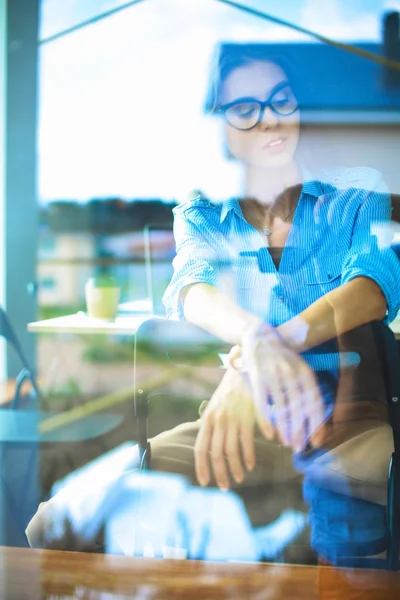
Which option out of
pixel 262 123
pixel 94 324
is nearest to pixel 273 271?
pixel 262 123

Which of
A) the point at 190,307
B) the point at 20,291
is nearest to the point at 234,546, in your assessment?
the point at 190,307

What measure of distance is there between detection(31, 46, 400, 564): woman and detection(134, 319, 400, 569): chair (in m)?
0.02

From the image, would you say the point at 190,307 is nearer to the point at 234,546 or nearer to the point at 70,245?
the point at 70,245

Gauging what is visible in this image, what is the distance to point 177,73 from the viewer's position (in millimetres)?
1131

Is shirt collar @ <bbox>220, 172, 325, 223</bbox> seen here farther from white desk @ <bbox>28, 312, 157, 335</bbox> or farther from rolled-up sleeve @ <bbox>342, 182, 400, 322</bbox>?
white desk @ <bbox>28, 312, 157, 335</bbox>

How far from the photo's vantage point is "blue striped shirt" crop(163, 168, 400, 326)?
3.19 ft

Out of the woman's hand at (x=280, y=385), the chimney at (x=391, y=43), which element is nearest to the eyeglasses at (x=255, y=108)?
the chimney at (x=391, y=43)

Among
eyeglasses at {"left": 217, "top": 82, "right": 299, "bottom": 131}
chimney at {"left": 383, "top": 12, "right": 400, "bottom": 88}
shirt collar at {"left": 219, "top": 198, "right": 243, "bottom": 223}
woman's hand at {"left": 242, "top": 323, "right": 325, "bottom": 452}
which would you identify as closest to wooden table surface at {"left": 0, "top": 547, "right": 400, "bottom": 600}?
woman's hand at {"left": 242, "top": 323, "right": 325, "bottom": 452}

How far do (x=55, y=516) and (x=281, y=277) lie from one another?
1.99ft

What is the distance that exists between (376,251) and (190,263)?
1.01 ft

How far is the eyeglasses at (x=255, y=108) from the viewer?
1010 mm

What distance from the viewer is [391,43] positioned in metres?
1.13

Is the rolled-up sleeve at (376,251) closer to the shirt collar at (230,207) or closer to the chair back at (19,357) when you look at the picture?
the shirt collar at (230,207)

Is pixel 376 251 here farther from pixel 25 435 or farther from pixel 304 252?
pixel 25 435
